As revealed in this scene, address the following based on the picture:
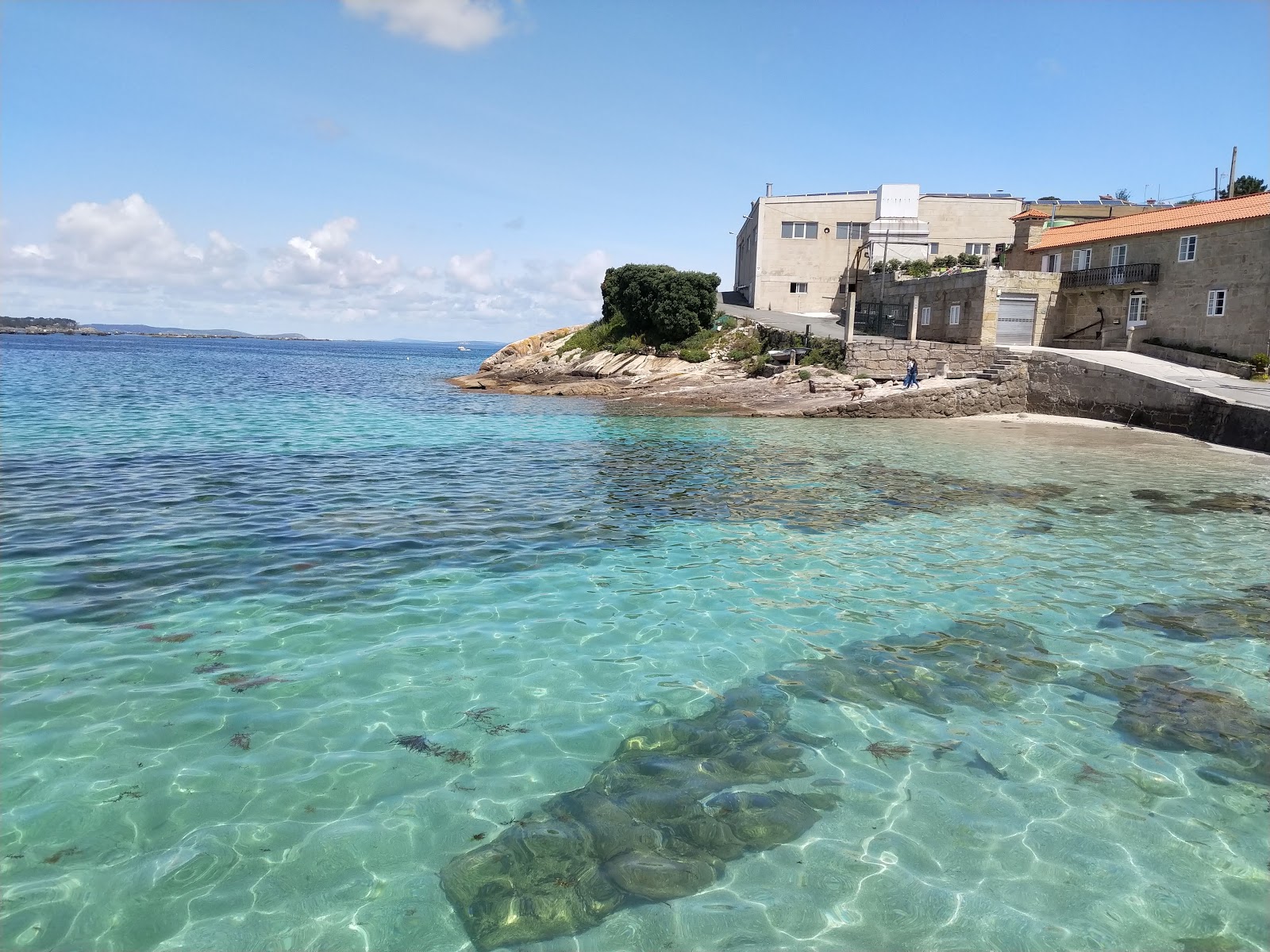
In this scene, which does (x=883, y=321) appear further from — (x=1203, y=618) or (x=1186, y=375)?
(x=1203, y=618)

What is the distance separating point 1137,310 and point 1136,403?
483 inches

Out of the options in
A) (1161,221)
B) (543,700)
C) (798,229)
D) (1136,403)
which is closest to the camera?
(543,700)

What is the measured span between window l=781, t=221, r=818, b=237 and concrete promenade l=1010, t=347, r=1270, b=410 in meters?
25.7

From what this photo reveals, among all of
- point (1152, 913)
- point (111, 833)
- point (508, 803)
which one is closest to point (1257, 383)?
point (1152, 913)

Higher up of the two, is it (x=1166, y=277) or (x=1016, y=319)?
(x=1166, y=277)

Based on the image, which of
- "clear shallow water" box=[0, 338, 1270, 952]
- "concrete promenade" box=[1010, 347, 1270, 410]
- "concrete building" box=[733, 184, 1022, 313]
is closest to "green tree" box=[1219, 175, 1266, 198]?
"concrete building" box=[733, 184, 1022, 313]

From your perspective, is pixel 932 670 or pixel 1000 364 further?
Answer: pixel 1000 364

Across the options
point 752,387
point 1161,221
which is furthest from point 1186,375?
point 752,387

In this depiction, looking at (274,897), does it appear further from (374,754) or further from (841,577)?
(841,577)

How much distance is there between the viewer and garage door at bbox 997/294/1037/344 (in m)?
37.6

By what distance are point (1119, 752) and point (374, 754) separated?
591 centimetres

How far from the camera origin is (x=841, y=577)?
1024cm

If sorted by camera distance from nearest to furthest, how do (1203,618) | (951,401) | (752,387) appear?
(1203,618) → (951,401) → (752,387)

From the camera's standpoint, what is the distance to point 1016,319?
37.8 meters
